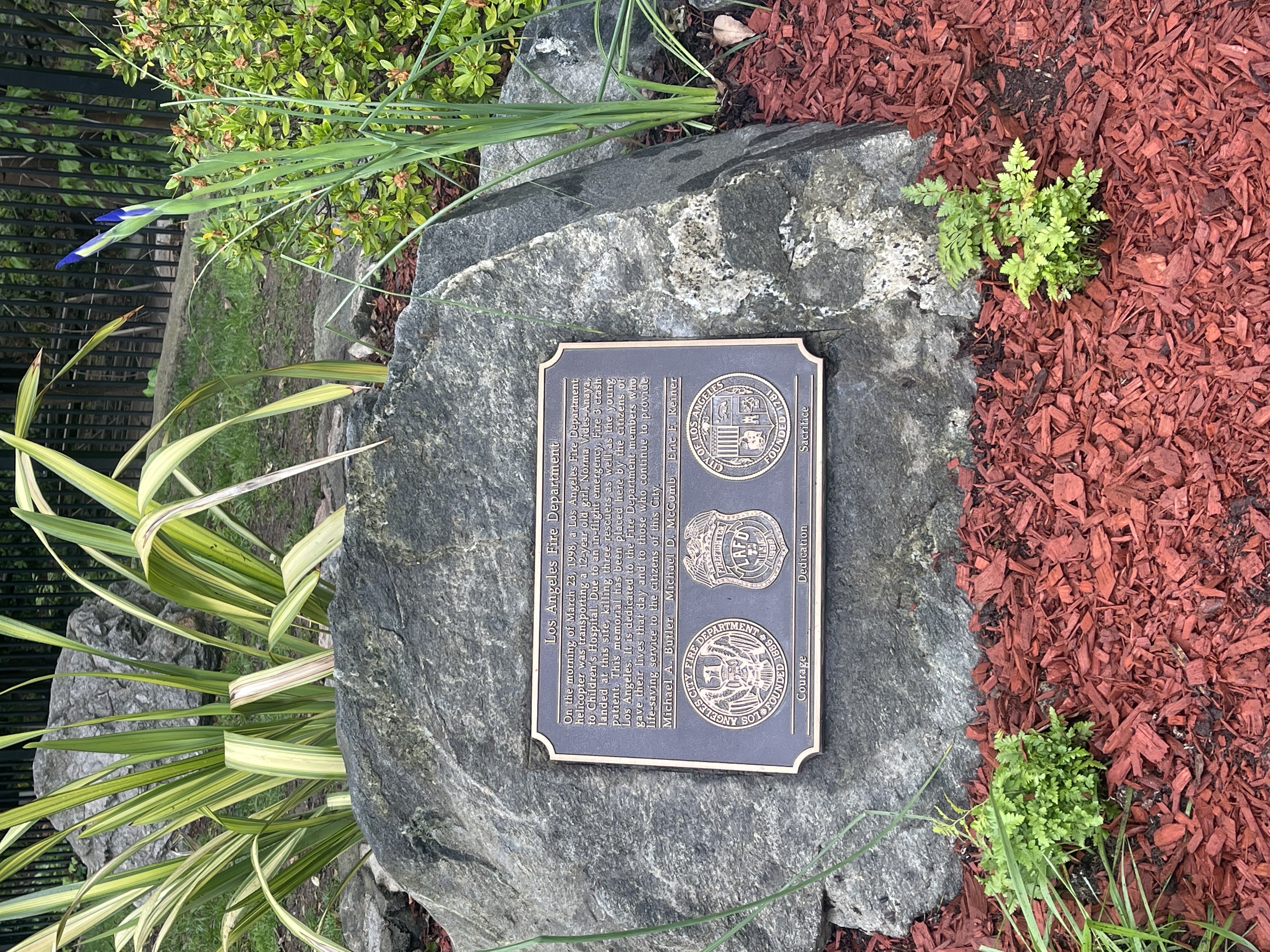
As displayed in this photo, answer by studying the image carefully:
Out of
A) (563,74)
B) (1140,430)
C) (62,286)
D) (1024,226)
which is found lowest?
(1140,430)

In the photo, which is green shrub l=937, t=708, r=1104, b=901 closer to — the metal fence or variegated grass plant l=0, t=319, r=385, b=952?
variegated grass plant l=0, t=319, r=385, b=952

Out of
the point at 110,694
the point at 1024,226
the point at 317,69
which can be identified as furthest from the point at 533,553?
the point at 110,694

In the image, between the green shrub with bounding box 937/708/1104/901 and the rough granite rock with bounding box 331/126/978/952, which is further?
the rough granite rock with bounding box 331/126/978/952

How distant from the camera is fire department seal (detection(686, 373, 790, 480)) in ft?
9.27

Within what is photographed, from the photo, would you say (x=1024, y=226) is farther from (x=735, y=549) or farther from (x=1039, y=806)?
(x=1039, y=806)

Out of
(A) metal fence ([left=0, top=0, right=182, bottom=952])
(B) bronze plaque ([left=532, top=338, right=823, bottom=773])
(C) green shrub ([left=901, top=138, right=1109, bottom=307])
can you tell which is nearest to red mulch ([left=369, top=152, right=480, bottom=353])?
(B) bronze plaque ([left=532, top=338, right=823, bottom=773])

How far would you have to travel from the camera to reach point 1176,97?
2393mm

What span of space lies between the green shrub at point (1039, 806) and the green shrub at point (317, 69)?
299cm

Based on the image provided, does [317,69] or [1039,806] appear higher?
[317,69]

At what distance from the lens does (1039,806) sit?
232 cm

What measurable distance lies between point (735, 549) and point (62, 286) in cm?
556

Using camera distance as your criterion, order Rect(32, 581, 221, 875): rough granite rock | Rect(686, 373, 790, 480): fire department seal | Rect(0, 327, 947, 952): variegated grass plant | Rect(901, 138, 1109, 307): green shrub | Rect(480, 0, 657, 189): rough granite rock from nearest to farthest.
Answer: Rect(901, 138, 1109, 307): green shrub, Rect(686, 373, 790, 480): fire department seal, Rect(0, 327, 947, 952): variegated grass plant, Rect(480, 0, 657, 189): rough granite rock, Rect(32, 581, 221, 875): rough granite rock

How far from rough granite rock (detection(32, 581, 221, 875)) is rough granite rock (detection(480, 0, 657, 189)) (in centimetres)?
304

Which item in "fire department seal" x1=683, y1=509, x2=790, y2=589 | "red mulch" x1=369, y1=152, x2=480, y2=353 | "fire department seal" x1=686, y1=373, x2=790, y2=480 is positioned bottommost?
"fire department seal" x1=683, y1=509, x2=790, y2=589
